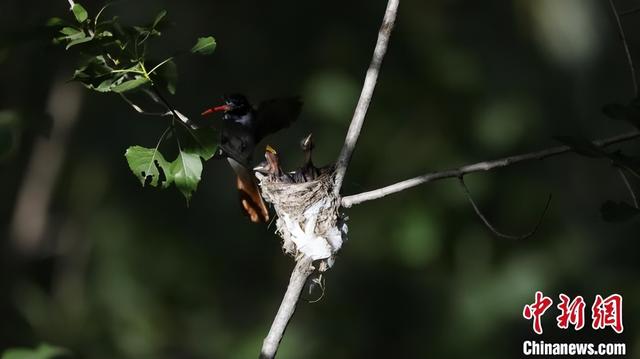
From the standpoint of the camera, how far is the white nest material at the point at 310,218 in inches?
132

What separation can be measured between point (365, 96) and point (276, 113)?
1272 mm

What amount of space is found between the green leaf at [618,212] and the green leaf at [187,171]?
1134mm

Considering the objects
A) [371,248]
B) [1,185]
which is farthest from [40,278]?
[371,248]

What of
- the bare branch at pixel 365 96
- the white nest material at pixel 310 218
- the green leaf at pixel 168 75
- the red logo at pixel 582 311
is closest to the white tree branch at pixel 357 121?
the bare branch at pixel 365 96

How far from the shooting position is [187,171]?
8.63 feet

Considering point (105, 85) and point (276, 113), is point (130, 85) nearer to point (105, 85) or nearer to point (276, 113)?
point (105, 85)

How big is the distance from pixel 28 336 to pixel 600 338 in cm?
534

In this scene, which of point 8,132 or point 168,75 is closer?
point 168,75

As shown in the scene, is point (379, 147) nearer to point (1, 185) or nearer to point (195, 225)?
point (195, 225)

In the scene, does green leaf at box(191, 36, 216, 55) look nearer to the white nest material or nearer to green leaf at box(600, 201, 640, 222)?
the white nest material

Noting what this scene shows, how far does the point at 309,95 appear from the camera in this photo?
7434 mm

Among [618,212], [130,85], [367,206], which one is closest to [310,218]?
[130,85]

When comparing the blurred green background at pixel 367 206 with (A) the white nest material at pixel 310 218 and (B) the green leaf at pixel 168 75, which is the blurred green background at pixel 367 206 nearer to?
(A) the white nest material at pixel 310 218

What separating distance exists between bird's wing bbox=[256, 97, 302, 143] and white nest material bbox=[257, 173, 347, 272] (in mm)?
298
